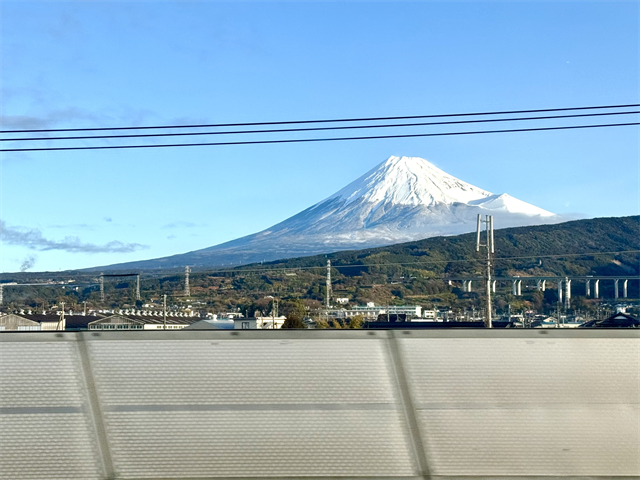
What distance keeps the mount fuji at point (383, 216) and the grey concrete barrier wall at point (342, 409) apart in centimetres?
9056

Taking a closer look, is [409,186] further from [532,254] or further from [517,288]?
[517,288]

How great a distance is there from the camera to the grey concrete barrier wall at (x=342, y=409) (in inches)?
181

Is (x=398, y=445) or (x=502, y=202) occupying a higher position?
(x=502, y=202)

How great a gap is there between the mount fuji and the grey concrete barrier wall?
90555mm

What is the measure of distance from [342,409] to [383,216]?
141m

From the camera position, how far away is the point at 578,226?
210 ft

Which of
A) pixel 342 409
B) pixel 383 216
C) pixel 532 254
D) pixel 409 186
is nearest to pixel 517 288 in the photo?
pixel 532 254

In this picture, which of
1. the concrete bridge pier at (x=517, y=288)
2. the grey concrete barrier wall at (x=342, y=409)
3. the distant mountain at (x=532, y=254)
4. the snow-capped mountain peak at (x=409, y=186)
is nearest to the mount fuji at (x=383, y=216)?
the snow-capped mountain peak at (x=409, y=186)

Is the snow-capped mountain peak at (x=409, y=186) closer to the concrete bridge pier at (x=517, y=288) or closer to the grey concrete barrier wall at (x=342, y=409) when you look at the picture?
the concrete bridge pier at (x=517, y=288)

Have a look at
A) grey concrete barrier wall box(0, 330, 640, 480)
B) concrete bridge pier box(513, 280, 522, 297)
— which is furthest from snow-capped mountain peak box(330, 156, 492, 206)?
grey concrete barrier wall box(0, 330, 640, 480)

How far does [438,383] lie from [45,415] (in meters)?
2.39

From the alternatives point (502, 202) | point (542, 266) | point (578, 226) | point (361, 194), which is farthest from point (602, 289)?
point (502, 202)

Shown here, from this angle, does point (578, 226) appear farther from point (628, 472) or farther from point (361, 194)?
point (361, 194)

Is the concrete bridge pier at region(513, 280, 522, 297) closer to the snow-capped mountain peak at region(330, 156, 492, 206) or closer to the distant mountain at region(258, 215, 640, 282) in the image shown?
the distant mountain at region(258, 215, 640, 282)
